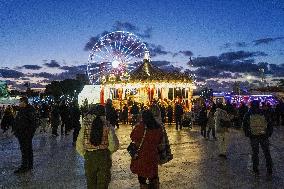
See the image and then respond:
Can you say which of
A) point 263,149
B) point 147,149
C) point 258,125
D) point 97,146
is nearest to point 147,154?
point 147,149

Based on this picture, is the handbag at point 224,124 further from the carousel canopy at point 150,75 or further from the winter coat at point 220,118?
the carousel canopy at point 150,75

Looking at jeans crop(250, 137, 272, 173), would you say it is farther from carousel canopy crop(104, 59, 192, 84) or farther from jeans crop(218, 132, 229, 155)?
carousel canopy crop(104, 59, 192, 84)

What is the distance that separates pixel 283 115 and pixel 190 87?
8633mm

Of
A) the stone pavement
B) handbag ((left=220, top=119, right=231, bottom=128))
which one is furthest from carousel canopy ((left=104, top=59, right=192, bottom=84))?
handbag ((left=220, top=119, right=231, bottom=128))

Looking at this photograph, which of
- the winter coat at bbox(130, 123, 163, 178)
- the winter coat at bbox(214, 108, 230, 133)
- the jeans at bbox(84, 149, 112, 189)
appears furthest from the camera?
the winter coat at bbox(214, 108, 230, 133)

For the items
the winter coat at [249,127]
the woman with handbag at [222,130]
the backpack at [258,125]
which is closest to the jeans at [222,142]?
the woman with handbag at [222,130]

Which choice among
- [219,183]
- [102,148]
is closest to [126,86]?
[219,183]

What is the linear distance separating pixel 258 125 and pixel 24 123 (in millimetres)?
5313

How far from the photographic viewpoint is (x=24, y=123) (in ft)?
34.9

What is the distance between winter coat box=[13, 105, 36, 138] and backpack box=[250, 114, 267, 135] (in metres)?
5.07

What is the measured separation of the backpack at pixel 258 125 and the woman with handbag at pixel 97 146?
182 inches

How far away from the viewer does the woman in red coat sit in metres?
6.35

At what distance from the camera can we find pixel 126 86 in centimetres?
3553

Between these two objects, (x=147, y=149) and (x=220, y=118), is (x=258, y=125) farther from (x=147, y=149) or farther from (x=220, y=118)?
(x=147, y=149)
